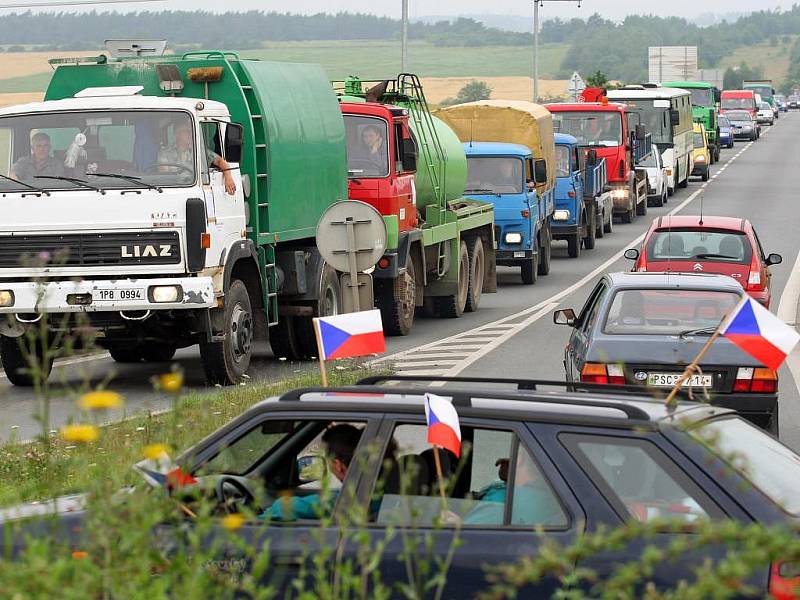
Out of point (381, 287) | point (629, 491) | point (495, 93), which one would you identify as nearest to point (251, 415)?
point (629, 491)

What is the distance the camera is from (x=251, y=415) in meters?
5.98

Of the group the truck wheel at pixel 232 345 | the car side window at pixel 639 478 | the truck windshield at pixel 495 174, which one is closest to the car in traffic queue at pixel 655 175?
the truck windshield at pixel 495 174

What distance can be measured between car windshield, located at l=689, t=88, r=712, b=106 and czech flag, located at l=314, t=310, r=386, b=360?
6378 centimetres

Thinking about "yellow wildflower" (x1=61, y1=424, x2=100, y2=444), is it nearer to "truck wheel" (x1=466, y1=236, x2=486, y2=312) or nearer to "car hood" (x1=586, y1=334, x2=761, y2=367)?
"car hood" (x1=586, y1=334, x2=761, y2=367)

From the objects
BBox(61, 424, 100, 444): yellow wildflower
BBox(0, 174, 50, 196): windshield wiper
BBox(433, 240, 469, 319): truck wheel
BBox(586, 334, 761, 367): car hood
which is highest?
BBox(61, 424, 100, 444): yellow wildflower

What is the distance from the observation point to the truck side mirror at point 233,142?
627 inches

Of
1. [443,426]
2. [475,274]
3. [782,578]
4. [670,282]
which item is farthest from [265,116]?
[782,578]

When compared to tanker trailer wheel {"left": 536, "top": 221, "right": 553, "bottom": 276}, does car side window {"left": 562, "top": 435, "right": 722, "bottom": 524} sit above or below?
above

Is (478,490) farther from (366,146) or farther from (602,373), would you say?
(366,146)

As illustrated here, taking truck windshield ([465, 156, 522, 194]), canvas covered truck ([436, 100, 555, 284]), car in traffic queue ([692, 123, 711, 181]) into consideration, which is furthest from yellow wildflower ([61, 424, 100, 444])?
car in traffic queue ([692, 123, 711, 181])

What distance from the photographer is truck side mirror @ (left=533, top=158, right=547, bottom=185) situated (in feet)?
92.4

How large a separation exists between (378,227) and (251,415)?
10.2 metres

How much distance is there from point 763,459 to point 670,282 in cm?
631

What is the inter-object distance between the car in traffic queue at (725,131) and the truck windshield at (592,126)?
46209 millimetres
